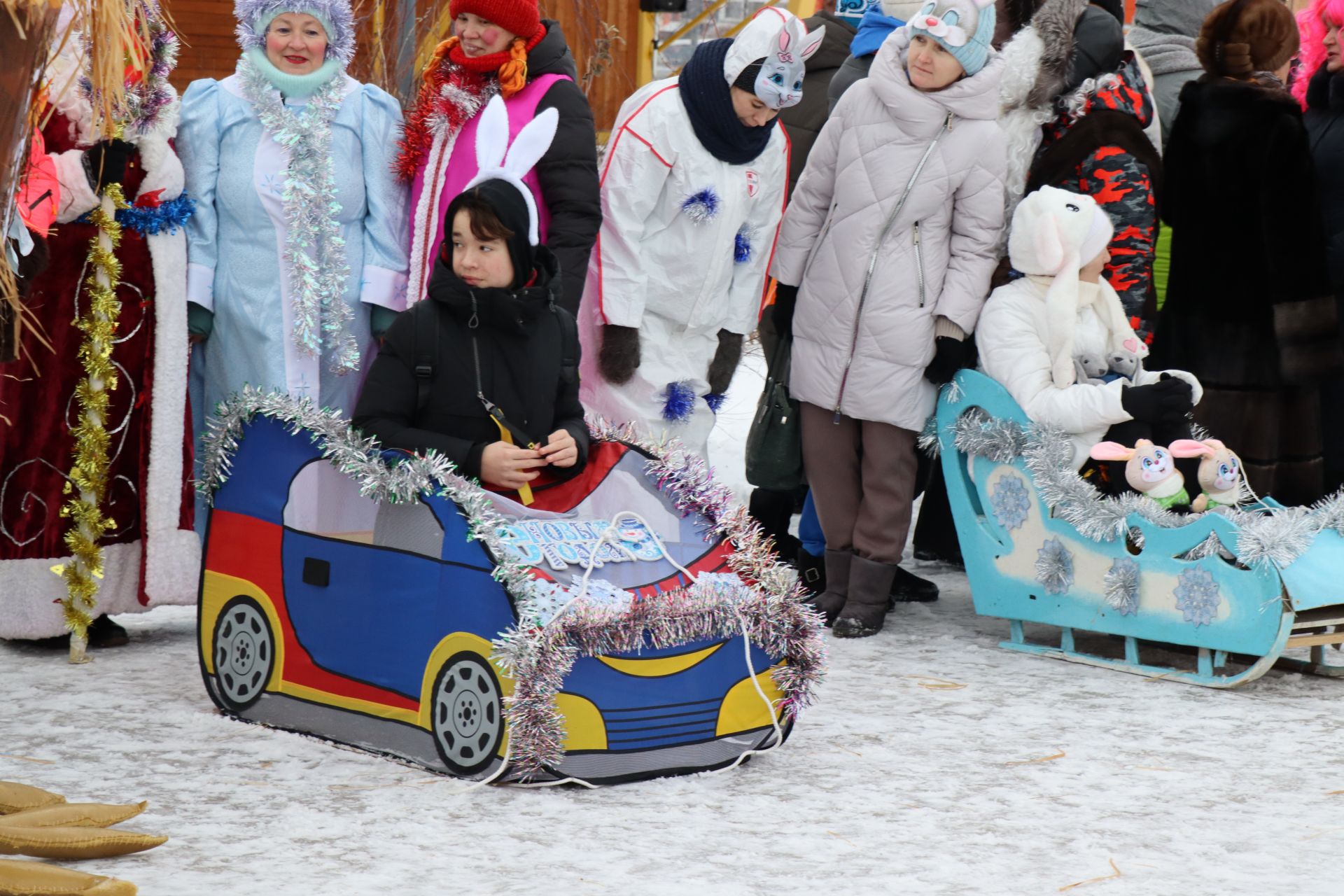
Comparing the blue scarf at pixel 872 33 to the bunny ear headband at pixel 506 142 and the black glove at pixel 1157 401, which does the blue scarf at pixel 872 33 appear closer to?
the black glove at pixel 1157 401

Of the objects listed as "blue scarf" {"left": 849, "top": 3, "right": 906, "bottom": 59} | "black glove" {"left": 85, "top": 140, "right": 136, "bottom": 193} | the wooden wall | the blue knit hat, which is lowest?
"black glove" {"left": 85, "top": 140, "right": 136, "bottom": 193}

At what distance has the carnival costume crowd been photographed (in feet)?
14.6

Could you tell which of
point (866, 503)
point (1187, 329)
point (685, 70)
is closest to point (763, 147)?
point (685, 70)

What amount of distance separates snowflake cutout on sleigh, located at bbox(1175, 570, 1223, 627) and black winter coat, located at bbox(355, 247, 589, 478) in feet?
5.65

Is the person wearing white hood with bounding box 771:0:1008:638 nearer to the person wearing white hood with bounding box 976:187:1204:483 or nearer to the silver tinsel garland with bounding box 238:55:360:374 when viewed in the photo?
the person wearing white hood with bounding box 976:187:1204:483

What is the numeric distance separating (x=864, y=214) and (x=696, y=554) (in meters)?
1.73

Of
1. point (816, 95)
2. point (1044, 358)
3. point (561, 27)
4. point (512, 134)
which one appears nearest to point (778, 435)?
point (1044, 358)

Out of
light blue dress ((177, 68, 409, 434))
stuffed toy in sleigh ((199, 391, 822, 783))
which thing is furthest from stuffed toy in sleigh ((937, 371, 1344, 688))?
light blue dress ((177, 68, 409, 434))

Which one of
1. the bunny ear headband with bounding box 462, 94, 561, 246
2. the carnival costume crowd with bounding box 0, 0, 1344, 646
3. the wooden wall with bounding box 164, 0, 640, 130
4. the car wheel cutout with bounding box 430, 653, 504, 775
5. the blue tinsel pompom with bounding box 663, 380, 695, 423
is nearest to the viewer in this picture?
the car wheel cutout with bounding box 430, 653, 504, 775

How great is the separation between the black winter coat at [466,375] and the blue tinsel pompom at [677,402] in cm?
124

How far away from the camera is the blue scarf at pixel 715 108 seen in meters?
4.93

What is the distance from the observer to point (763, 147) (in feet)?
16.8

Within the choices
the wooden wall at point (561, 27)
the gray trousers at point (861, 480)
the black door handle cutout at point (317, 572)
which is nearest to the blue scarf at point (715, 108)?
the gray trousers at point (861, 480)

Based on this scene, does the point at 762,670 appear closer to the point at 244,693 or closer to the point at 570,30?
the point at 244,693
